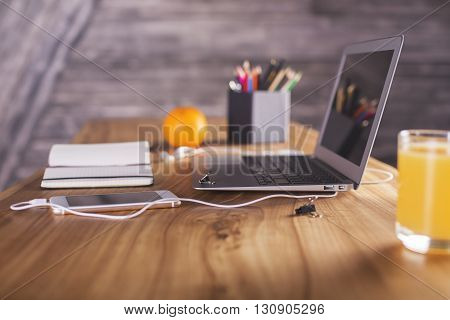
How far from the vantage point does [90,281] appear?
1.94ft

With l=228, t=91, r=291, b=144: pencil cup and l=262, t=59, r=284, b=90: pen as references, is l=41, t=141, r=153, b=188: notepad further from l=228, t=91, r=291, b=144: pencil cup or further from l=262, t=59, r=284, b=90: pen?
l=262, t=59, r=284, b=90: pen

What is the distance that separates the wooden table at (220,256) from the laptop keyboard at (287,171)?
9cm

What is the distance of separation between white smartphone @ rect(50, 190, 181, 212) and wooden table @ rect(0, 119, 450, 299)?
1.1 inches

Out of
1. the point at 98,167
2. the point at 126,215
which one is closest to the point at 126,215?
the point at 126,215

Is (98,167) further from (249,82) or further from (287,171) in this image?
(249,82)

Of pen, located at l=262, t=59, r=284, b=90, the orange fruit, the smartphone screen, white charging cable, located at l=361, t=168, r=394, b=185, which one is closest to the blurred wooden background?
pen, located at l=262, t=59, r=284, b=90

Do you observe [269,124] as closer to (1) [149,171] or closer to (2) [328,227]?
(1) [149,171]

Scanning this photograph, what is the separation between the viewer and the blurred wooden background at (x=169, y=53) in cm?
267

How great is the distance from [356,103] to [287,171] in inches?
8.9

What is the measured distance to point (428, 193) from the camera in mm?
677

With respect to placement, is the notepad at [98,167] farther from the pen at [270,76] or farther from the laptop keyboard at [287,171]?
the pen at [270,76]

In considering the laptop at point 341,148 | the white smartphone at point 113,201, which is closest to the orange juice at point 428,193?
the laptop at point 341,148

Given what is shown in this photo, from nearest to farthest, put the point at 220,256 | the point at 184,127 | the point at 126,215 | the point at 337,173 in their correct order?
1. the point at 220,256
2. the point at 126,215
3. the point at 337,173
4. the point at 184,127

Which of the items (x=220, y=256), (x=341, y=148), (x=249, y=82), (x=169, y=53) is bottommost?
(x=220, y=256)
